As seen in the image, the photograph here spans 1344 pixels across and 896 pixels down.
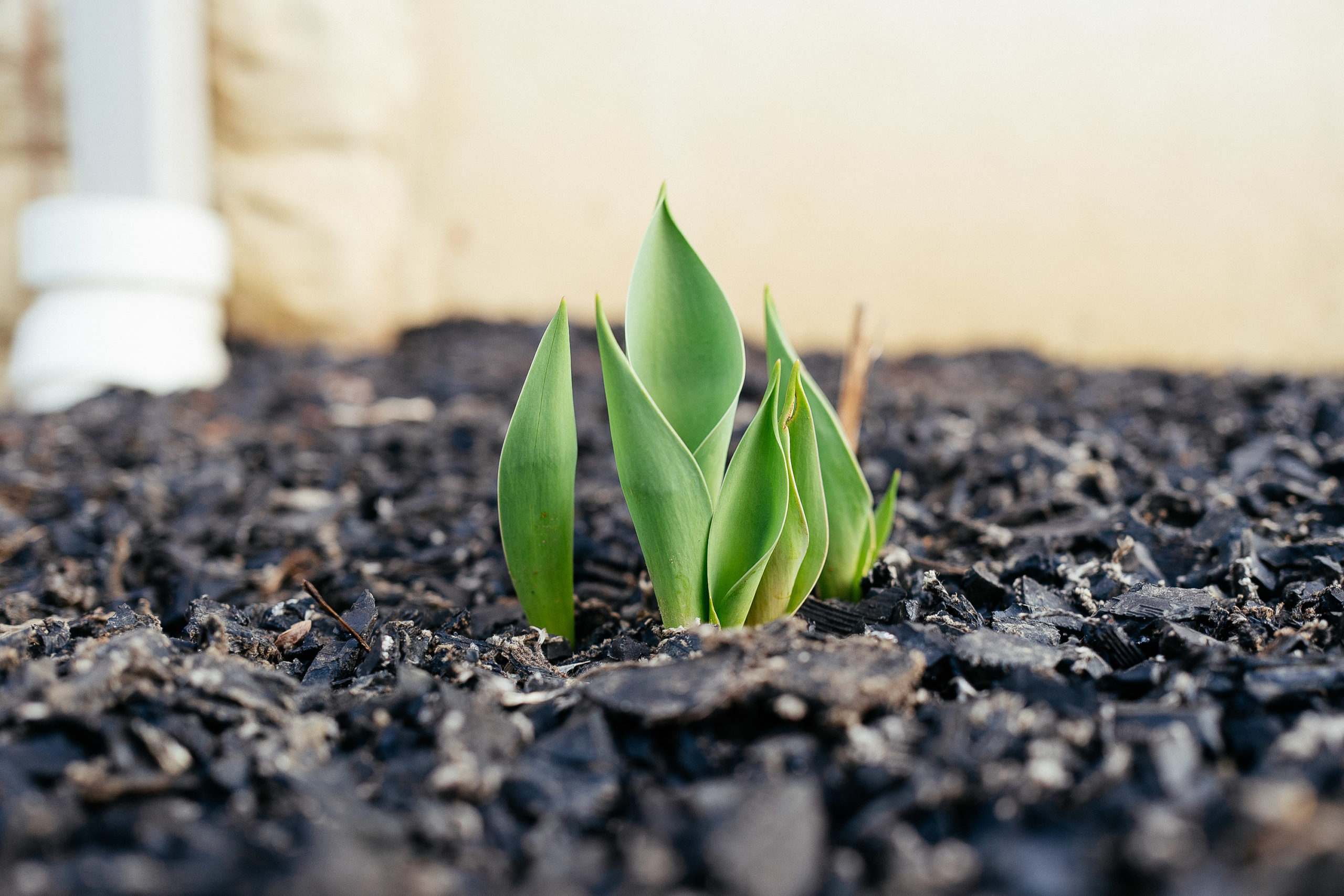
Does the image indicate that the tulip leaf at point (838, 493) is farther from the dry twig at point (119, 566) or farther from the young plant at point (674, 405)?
the dry twig at point (119, 566)

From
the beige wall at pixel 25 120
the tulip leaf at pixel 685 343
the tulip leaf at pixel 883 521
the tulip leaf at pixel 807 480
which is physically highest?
the beige wall at pixel 25 120

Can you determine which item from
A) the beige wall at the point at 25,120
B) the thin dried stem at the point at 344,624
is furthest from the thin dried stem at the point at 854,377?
the beige wall at the point at 25,120

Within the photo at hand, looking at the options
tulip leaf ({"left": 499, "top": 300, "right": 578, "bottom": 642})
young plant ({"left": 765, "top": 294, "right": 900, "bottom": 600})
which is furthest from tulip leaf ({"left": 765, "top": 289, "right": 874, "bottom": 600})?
tulip leaf ({"left": 499, "top": 300, "right": 578, "bottom": 642})

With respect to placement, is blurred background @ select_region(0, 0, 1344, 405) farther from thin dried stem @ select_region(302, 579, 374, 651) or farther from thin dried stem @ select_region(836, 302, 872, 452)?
thin dried stem @ select_region(302, 579, 374, 651)

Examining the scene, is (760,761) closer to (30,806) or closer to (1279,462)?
(30,806)

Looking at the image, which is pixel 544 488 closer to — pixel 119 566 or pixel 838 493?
pixel 838 493
